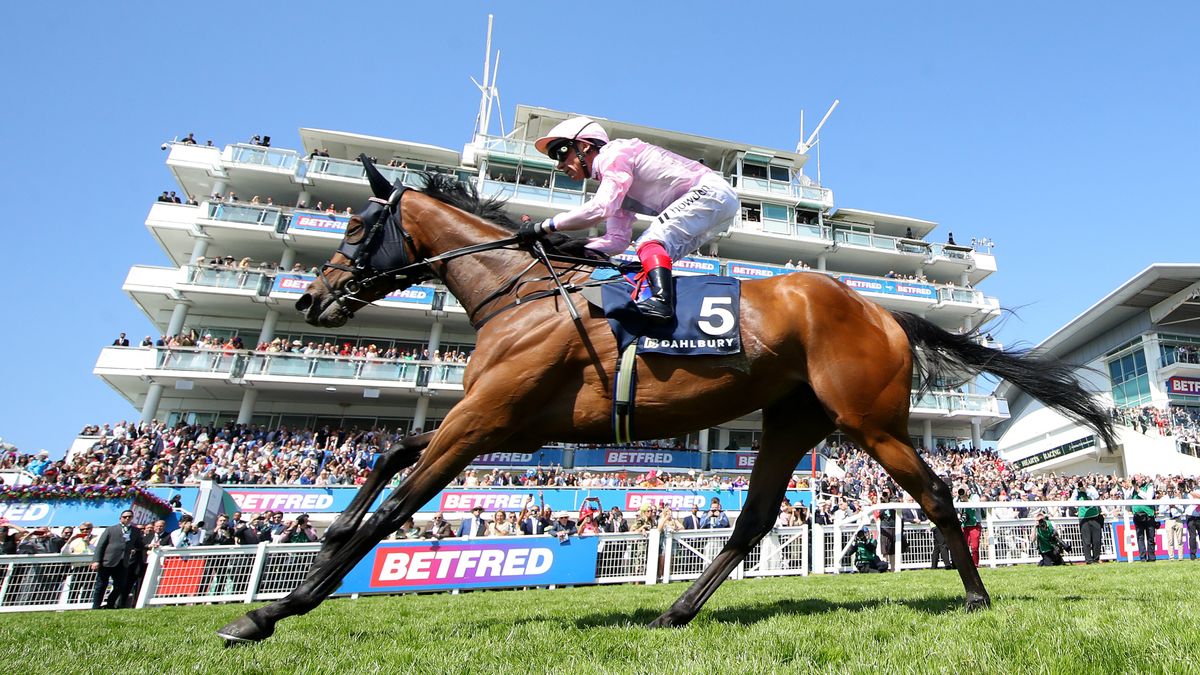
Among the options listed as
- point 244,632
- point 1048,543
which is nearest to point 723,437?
point 1048,543

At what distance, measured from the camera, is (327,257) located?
1555 inches

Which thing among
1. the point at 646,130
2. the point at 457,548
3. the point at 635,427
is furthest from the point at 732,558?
the point at 646,130

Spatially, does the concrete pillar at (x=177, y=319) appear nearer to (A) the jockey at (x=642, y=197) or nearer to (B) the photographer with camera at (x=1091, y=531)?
(A) the jockey at (x=642, y=197)

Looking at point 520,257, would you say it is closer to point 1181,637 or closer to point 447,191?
point 447,191

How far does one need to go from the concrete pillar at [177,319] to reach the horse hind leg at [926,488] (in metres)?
38.3

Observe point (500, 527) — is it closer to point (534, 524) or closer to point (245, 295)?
point (534, 524)

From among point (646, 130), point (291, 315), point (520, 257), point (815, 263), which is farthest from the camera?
point (815, 263)

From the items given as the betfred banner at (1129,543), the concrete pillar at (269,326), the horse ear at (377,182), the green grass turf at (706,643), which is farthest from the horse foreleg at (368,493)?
the concrete pillar at (269,326)

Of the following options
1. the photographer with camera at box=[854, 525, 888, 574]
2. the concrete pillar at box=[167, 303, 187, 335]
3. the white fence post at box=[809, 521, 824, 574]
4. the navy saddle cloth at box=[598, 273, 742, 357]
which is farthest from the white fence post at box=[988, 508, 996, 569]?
the concrete pillar at box=[167, 303, 187, 335]

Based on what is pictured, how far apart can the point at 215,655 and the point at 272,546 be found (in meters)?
9.20

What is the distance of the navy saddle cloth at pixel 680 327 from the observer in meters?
4.58

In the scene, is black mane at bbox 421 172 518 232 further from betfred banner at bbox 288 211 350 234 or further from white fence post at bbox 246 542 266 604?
betfred banner at bbox 288 211 350 234

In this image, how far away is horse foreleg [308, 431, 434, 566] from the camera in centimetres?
409

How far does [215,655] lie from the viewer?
11.1ft
